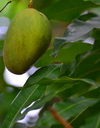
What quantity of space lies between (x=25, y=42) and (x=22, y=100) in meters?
0.20

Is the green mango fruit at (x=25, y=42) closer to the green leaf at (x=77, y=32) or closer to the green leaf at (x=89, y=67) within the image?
the green leaf at (x=77, y=32)

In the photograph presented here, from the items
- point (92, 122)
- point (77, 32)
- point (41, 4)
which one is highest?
point (77, 32)

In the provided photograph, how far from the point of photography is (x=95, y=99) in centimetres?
105

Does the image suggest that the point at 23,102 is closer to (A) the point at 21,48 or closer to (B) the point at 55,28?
(A) the point at 21,48

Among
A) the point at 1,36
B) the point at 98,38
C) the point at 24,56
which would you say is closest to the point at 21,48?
the point at 24,56

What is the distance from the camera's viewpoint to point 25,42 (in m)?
0.82

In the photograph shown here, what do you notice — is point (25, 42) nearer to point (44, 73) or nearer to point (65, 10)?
point (44, 73)

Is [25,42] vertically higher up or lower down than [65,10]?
higher up

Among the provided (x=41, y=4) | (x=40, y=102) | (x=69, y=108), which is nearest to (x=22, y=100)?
(x=40, y=102)

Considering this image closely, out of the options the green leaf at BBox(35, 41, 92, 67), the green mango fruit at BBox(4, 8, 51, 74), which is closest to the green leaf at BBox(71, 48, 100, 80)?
the green leaf at BBox(35, 41, 92, 67)

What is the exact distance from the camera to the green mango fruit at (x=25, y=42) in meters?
0.82

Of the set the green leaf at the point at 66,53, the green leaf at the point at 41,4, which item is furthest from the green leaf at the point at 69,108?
the green leaf at the point at 41,4

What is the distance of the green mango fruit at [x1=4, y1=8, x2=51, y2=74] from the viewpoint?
82 centimetres

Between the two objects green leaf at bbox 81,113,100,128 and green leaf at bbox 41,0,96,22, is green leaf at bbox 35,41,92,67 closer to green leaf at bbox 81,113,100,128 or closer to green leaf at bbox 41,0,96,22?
green leaf at bbox 41,0,96,22
